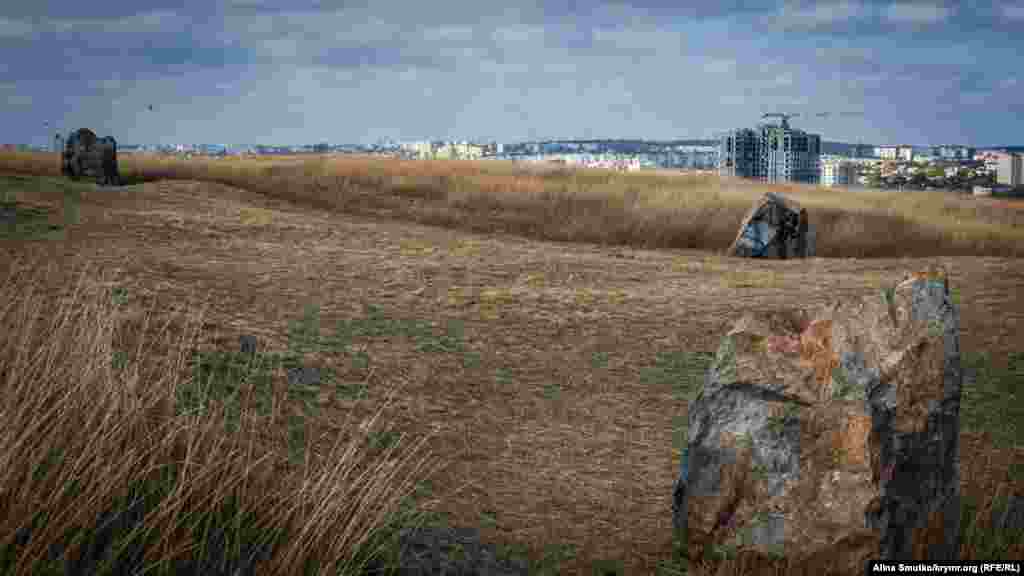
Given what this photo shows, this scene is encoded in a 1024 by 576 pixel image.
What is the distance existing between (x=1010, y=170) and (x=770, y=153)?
16887 millimetres

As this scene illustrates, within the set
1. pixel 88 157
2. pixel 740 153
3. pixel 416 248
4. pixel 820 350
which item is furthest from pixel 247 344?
pixel 740 153

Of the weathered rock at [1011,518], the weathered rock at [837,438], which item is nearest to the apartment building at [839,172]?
the weathered rock at [1011,518]

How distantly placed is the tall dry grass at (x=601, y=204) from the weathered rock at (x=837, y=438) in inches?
691

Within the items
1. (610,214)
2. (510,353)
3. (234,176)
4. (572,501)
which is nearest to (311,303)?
(510,353)

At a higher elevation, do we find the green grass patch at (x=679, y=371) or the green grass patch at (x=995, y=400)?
the green grass patch at (x=679, y=371)

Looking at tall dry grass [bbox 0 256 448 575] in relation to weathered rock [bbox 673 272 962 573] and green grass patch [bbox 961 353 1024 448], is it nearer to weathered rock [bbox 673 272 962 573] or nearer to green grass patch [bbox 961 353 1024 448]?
weathered rock [bbox 673 272 962 573]

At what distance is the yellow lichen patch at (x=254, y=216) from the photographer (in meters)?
17.1

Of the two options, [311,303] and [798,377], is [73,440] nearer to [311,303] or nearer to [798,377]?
[798,377]

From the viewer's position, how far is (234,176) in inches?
1251

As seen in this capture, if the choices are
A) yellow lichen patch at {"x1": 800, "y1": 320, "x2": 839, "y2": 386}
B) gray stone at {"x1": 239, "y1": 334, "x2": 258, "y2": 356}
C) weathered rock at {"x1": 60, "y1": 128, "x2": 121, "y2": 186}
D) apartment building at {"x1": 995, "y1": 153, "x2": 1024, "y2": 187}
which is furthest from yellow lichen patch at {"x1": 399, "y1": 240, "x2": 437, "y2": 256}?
apartment building at {"x1": 995, "y1": 153, "x2": 1024, "y2": 187}

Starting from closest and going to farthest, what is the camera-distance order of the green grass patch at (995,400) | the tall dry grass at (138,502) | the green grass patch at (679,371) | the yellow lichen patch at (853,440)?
the tall dry grass at (138,502) → the yellow lichen patch at (853,440) → the green grass patch at (995,400) → the green grass patch at (679,371)

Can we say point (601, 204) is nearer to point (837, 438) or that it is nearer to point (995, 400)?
point (995, 400)

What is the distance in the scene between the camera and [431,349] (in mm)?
9617

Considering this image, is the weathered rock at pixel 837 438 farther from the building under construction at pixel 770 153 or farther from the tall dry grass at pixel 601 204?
the building under construction at pixel 770 153
